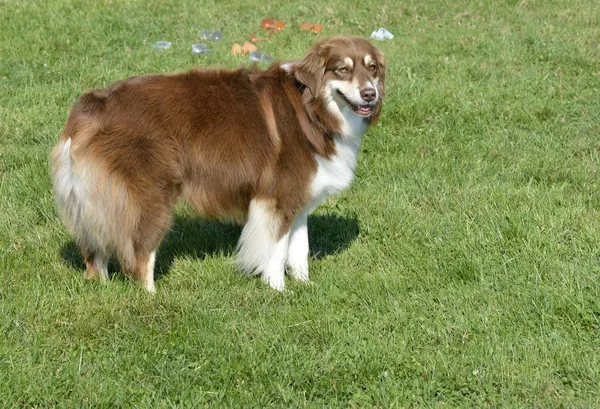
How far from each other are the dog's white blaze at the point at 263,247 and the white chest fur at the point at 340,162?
331mm

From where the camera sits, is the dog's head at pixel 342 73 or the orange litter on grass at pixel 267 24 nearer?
the dog's head at pixel 342 73

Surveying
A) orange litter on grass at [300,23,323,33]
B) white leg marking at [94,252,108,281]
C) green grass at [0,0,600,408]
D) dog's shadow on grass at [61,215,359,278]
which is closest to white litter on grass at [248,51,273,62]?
green grass at [0,0,600,408]

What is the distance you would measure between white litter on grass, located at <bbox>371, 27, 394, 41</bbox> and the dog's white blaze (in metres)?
5.87

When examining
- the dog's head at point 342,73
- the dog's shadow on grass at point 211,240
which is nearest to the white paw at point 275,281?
the dog's shadow on grass at point 211,240

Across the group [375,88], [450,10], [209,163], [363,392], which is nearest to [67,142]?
[209,163]

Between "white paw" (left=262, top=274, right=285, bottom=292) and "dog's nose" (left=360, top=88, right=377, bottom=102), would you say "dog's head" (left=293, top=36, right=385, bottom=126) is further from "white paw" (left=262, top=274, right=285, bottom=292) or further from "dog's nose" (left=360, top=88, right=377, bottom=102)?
"white paw" (left=262, top=274, right=285, bottom=292)

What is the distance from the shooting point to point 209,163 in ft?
15.3

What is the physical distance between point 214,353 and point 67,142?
1.53m

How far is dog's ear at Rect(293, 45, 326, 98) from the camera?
15.5ft

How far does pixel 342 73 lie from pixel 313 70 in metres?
0.18

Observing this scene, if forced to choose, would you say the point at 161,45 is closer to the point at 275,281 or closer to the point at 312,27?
the point at 312,27

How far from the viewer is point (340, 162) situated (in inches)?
194

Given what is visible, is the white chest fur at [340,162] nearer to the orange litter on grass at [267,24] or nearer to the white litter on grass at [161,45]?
the white litter on grass at [161,45]

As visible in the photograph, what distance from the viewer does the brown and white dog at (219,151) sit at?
4371 mm
